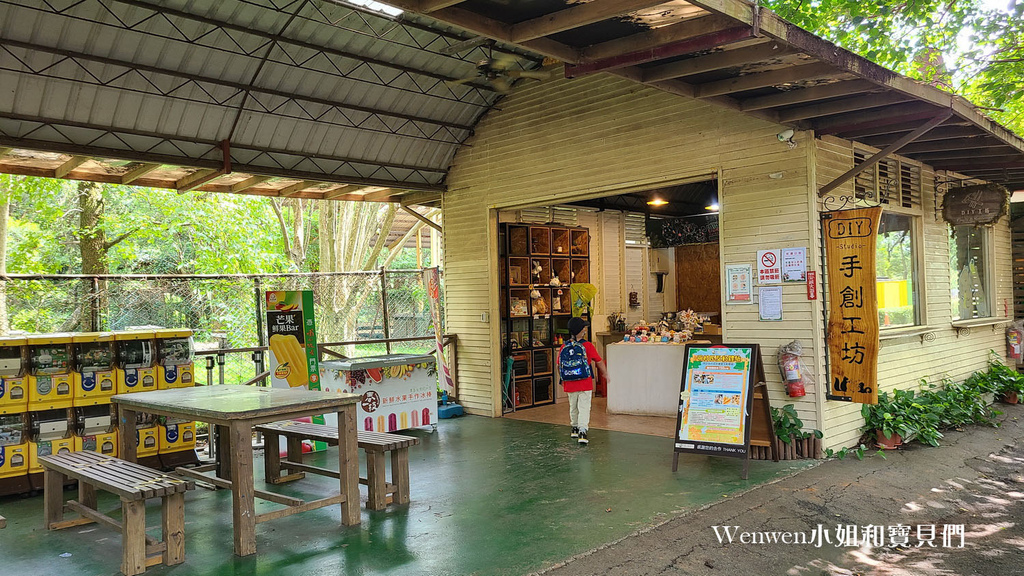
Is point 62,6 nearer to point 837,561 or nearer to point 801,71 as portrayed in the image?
point 801,71

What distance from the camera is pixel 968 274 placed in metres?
10.9

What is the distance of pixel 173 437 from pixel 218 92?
395 cm

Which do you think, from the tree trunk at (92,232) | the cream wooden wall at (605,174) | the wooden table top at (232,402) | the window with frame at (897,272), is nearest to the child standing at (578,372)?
the cream wooden wall at (605,174)

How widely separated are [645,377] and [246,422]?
6.02 metres

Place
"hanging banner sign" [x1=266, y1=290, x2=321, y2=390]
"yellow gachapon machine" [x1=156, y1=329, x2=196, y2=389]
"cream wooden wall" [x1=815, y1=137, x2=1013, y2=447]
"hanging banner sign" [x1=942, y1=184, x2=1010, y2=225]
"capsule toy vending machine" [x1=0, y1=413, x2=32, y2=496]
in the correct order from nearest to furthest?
"capsule toy vending machine" [x1=0, y1=413, x2=32, y2=496], "cream wooden wall" [x1=815, y1=137, x2=1013, y2=447], "yellow gachapon machine" [x1=156, y1=329, x2=196, y2=389], "hanging banner sign" [x1=266, y1=290, x2=321, y2=390], "hanging banner sign" [x1=942, y1=184, x2=1010, y2=225]

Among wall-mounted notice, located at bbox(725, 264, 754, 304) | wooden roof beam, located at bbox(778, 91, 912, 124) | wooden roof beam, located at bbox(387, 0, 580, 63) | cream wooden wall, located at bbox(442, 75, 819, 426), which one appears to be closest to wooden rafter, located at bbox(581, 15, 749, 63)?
wooden roof beam, located at bbox(387, 0, 580, 63)

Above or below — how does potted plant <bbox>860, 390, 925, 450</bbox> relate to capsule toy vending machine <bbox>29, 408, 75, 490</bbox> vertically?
below

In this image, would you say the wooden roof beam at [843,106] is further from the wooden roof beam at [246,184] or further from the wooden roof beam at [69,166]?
the wooden roof beam at [69,166]

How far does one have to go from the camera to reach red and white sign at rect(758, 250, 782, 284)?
7227mm

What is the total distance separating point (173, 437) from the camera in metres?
7.28

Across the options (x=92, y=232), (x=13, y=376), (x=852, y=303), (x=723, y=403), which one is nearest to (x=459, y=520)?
(x=723, y=403)

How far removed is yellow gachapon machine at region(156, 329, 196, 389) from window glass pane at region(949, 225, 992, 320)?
1008 cm

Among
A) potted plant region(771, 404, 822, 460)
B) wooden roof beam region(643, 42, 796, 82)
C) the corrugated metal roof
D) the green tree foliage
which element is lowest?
potted plant region(771, 404, 822, 460)

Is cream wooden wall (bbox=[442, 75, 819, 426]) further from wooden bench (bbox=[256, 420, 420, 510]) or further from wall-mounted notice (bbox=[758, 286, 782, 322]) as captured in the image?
wooden bench (bbox=[256, 420, 420, 510])
